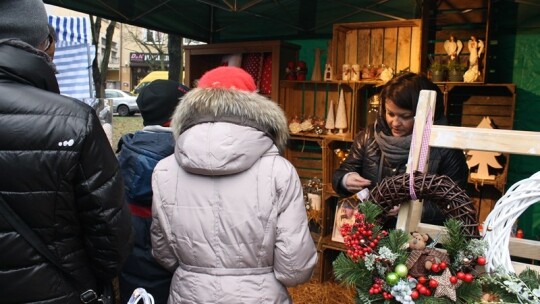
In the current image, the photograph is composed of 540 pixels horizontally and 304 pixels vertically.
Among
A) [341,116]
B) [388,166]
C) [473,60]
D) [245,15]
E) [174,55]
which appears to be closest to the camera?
[388,166]

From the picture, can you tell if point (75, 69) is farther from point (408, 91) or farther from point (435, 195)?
point (435, 195)

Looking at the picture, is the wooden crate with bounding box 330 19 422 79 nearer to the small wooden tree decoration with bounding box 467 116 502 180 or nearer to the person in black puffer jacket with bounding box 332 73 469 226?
the small wooden tree decoration with bounding box 467 116 502 180

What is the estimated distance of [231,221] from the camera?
1.46 metres

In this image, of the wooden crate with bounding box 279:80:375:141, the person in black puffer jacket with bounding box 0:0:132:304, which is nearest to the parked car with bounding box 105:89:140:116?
the wooden crate with bounding box 279:80:375:141

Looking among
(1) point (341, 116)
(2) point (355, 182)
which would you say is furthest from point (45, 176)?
(1) point (341, 116)

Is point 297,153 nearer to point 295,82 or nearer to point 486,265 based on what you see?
point 295,82

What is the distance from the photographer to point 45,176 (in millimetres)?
1194

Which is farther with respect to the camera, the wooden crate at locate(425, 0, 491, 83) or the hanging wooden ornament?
the hanging wooden ornament

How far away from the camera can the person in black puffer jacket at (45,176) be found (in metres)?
1.17

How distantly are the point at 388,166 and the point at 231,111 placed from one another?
987 mm

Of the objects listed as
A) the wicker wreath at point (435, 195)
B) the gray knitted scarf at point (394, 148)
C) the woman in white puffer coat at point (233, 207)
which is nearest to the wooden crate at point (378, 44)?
the gray knitted scarf at point (394, 148)

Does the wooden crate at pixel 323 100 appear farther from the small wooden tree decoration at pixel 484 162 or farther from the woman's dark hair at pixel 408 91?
the woman's dark hair at pixel 408 91

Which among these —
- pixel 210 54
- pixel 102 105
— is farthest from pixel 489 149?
pixel 210 54

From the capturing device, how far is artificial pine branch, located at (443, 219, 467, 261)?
43.1 inches
